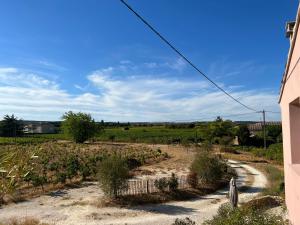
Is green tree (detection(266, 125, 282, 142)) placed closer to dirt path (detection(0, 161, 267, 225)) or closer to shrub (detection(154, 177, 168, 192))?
dirt path (detection(0, 161, 267, 225))

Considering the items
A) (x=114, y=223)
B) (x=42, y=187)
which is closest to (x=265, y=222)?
(x=114, y=223)

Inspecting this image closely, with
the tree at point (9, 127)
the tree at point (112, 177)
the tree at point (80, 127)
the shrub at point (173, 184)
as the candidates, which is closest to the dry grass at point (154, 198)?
the shrub at point (173, 184)

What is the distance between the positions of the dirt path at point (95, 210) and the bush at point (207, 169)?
240 cm

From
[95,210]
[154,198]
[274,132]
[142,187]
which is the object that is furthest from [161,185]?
[274,132]

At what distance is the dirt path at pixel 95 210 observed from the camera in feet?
61.4

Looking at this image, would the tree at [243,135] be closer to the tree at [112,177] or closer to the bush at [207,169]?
the bush at [207,169]

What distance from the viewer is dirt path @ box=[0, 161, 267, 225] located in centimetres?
1870

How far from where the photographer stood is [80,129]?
244 feet

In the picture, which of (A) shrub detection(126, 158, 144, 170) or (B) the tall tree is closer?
(A) shrub detection(126, 158, 144, 170)

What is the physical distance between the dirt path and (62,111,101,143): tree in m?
50.3

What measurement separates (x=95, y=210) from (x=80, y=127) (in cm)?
5515

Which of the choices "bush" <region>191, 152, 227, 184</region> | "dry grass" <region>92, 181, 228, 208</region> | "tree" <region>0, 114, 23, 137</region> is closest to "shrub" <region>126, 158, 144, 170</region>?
"bush" <region>191, 152, 227, 184</region>

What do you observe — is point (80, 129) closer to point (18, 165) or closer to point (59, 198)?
point (59, 198)

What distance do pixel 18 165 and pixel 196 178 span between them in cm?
2331
